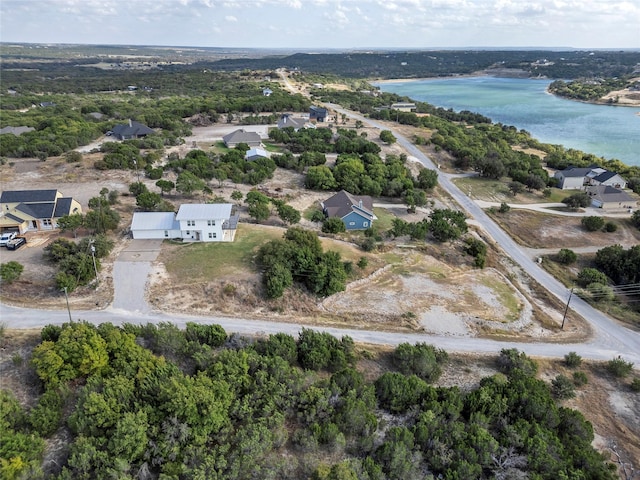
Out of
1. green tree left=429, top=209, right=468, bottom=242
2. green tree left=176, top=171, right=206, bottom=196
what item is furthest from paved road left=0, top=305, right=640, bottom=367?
green tree left=176, top=171, right=206, bottom=196

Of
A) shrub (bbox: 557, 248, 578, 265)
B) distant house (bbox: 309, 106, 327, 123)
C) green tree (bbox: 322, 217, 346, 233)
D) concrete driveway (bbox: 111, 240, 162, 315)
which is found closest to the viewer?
concrete driveway (bbox: 111, 240, 162, 315)

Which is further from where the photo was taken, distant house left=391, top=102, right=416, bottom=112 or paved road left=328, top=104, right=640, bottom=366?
distant house left=391, top=102, right=416, bottom=112

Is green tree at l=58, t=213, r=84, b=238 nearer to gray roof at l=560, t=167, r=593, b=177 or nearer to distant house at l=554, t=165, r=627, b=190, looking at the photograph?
distant house at l=554, t=165, r=627, b=190

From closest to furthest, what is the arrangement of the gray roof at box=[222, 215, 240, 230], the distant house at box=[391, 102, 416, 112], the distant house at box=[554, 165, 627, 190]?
the gray roof at box=[222, 215, 240, 230], the distant house at box=[554, 165, 627, 190], the distant house at box=[391, 102, 416, 112]

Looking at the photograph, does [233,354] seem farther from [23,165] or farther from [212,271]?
[23,165]

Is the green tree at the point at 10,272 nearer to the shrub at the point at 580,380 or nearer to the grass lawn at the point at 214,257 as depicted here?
the grass lawn at the point at 214,257
